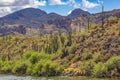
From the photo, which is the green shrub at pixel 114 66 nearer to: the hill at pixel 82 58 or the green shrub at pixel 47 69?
the hill at pixel 82 58

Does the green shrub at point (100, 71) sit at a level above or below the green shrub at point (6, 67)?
above

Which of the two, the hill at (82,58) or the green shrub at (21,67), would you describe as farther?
the green shrub at (21,67)

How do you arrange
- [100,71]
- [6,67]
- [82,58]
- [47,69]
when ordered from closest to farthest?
[100,71]
[47,69]
[82,58]
[6,67]

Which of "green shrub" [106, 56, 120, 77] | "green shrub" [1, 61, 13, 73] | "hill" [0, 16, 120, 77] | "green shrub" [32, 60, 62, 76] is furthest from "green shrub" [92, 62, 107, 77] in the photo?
"green shrub" [1, 61, 13, 73]

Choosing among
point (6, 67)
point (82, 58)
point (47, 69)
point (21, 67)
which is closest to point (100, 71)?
point (47, 69)

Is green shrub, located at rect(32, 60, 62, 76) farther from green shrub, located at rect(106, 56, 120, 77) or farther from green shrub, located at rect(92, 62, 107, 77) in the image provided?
green shrub, located at rect(106, 56, 120, 77)

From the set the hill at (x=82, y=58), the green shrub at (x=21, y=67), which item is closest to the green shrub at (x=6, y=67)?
the hill at (x=82, y=58)

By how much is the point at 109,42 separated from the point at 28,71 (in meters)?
46.3

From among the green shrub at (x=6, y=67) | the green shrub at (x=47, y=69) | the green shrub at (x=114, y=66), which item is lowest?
the green shrub at (x=6, y=67)

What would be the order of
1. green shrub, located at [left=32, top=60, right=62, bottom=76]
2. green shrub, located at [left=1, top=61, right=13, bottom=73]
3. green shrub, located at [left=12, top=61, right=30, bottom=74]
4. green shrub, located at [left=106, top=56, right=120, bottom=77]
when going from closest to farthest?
1. green shrub, located at [left=106, top=56, right=120, bottom=77]
2. green shrub, located at [left=32, top=60, right=62, bottom=76]
3. green shrub, located at [left=12, top=61, right=30, bottom=74]
4. green shrub, located at [left=1, top=61, right=13, bottom=73]

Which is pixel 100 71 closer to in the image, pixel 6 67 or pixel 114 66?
pixel 114 66

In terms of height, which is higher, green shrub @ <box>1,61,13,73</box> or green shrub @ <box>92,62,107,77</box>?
green shrub @ <box>92,62,107,77</box>

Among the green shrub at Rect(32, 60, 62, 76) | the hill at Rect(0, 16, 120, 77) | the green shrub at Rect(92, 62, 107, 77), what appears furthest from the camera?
the green shrub at Rect(32, 60, 62, 76)

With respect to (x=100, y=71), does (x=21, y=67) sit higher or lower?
lower
